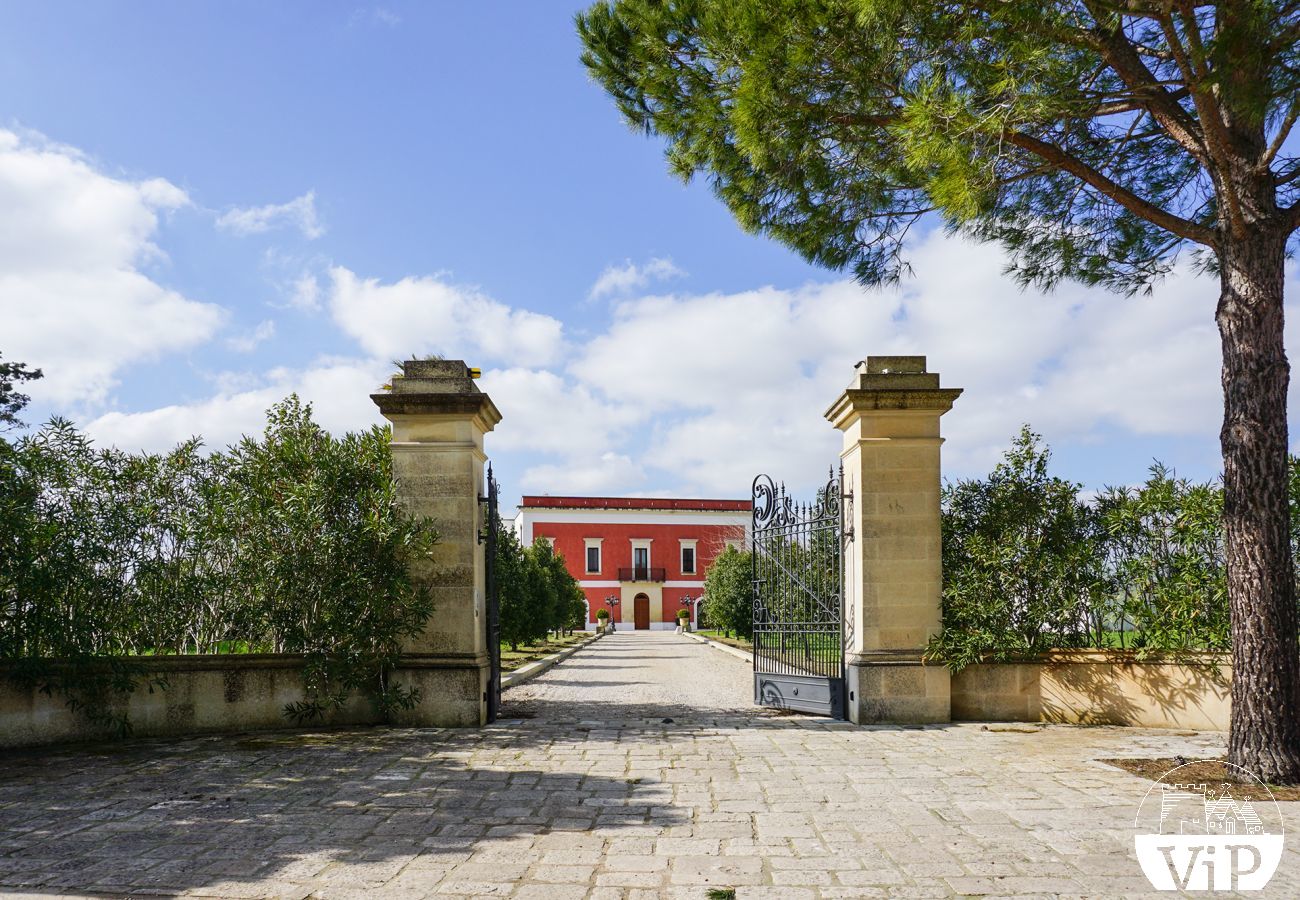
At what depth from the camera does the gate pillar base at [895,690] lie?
7.96 metres

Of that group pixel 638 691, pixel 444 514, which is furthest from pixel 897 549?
pixel 638 691

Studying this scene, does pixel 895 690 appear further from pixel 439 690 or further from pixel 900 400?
pixel 439 690

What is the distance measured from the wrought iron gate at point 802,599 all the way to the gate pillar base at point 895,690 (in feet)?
1.15

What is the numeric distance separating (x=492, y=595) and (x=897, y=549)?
357 centimetres

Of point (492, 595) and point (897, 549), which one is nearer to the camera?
point (897, 549)

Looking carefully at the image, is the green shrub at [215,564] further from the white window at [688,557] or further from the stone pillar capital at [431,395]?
the white window at [688,557]

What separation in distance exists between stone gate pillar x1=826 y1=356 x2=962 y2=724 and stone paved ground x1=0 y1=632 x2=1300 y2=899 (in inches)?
14.9

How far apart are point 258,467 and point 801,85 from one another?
211 inches

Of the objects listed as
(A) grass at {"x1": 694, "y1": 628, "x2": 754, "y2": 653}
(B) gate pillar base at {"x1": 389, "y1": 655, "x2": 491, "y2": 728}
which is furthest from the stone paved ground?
(A) grass at {"x1": 694, "y1": 628, "x2": 754, "y2": 653}

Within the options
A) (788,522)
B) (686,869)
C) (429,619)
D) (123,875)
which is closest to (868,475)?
(788,522)

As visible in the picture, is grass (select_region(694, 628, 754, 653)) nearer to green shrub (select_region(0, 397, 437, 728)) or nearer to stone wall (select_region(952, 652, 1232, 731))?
stone wall (select_region(952, 652, 1232, 731))

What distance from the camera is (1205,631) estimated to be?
24.8 feet

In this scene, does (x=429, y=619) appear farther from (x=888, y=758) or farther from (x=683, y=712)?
(x=888, y=758)

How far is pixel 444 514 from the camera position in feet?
26.0
